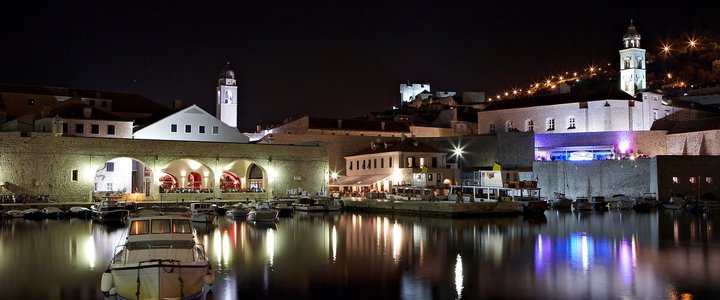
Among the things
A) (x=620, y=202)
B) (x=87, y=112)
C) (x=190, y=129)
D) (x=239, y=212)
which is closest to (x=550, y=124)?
(x=620, y=202)

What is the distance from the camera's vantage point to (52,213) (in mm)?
34625

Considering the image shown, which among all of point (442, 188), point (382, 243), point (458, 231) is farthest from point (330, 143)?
point (382, 243)

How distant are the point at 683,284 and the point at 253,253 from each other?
10.8 metres

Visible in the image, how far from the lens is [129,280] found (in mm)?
12602

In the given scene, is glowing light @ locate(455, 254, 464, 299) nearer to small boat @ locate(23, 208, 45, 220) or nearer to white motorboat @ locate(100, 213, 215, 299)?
white motorboat @ locate(100, 213, 215, 299)

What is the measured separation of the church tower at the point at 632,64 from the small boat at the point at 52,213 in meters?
51.0

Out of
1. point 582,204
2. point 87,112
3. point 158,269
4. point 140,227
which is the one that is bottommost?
point 158,269

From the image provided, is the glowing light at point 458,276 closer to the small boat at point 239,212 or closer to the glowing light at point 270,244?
the glowing light at point 270,244

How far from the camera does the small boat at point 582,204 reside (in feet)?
134

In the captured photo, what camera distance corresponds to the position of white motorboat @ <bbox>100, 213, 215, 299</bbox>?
12.6 metres

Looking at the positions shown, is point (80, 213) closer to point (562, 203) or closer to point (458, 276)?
point (458, 276)

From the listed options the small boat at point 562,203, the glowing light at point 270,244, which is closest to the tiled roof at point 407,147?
the small boat at point 562,203

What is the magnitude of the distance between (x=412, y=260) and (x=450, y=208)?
646 inches

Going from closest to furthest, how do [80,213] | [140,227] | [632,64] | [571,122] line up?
[140,227] < [80,213] < [571,122] < [632,64]
